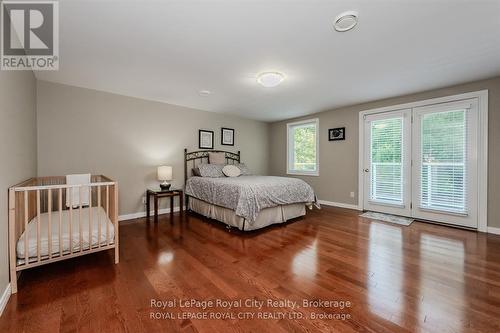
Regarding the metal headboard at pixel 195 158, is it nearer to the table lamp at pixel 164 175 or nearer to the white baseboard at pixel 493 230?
the table lamp at pixel 164 175

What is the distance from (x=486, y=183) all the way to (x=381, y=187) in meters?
1.39

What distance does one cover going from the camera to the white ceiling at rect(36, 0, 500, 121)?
1.67 meters

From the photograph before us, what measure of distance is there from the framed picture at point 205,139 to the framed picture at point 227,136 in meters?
0.28

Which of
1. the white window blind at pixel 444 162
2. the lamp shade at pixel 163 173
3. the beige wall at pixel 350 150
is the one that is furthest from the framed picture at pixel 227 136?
the white window blind at pixel 444 162

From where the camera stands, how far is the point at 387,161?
13.3 feet

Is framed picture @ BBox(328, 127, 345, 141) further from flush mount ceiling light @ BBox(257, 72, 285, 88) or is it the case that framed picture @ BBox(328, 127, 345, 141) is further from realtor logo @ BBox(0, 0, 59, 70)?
realtor logo @ BBox(0, 0, 59, 70)

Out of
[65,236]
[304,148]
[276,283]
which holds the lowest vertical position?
[276,283]

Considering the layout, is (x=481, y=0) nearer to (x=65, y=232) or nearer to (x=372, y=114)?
(x=372, y=114)

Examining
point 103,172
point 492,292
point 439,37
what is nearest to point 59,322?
point 103,172

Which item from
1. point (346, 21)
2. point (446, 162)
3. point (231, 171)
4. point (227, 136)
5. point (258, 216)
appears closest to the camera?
point (346, 21)

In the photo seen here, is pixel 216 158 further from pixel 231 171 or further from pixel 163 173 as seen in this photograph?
pixel 163 173

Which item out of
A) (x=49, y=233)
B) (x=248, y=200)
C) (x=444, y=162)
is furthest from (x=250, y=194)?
(x=444, y=162)

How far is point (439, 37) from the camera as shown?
80.6 inches

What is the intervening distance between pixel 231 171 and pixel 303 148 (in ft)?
6.97
